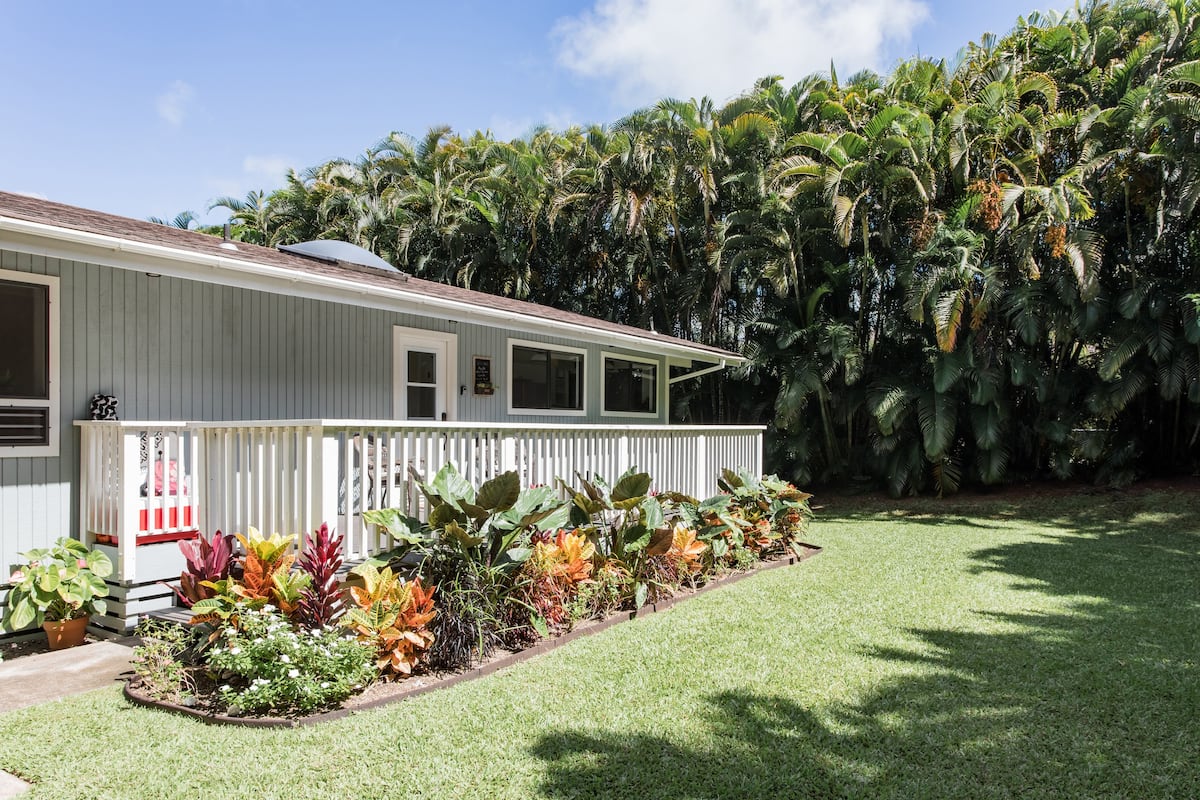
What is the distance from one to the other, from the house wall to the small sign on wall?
91 centimetres

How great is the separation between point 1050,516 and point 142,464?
1315 cm

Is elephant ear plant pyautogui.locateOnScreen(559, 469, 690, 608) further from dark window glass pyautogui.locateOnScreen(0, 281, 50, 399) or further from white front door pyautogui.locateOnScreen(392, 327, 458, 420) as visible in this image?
dark window glass pyautogui.locateOnScreen(0, 281, 50, 399)

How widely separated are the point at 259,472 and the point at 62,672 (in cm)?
169

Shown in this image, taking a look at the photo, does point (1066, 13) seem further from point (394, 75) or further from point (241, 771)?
point (241, 771)

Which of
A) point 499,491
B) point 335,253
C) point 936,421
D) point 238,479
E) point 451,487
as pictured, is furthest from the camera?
point 936,421

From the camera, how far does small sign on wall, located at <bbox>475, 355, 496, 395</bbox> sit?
9797mm

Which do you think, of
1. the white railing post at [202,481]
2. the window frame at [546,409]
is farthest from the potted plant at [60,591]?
the window frame at [546,409]

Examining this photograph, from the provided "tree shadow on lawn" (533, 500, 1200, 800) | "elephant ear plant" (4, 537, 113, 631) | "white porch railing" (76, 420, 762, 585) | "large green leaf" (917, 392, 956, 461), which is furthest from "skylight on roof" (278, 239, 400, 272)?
"large green leaf" (917, 392, 956, 461)

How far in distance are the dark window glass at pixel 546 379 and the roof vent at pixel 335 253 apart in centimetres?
233

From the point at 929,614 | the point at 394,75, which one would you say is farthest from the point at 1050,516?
the point at 394,75

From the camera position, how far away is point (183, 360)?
652cm

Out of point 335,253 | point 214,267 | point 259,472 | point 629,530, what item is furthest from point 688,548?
point 335,253

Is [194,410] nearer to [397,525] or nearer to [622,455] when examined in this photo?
[397,525]

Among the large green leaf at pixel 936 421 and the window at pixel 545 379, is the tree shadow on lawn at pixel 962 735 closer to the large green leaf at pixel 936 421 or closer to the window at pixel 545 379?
the window at pixel 545 379
